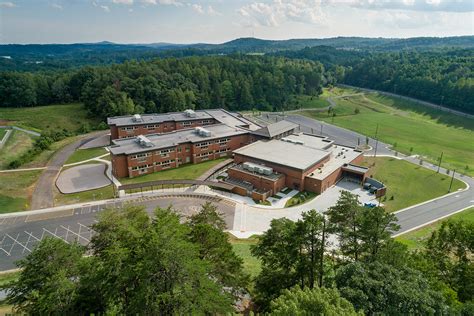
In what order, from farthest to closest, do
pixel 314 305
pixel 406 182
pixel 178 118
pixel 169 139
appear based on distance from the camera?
pixel 178 118
pixel 169 139
pixel 406 182
pixel 314 305

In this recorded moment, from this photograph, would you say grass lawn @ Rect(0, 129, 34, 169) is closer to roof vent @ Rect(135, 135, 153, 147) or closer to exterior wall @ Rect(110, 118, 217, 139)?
exterior wall @ Rect(110, 118, 217, 139)

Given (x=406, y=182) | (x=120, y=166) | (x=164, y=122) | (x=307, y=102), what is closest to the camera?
(x=120, y=166)

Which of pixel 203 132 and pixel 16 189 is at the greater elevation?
pixel 203 132

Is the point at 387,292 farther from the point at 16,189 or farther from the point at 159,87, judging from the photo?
the point at 159,87

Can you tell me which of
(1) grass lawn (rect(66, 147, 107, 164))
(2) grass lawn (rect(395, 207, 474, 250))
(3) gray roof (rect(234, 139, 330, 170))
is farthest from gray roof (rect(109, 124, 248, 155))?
(2) grass lawn (rect(395, 207, 474, 250))

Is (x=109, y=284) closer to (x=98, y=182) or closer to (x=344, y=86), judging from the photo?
(x=98, y=182)

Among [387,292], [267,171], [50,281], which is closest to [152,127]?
[267,171]

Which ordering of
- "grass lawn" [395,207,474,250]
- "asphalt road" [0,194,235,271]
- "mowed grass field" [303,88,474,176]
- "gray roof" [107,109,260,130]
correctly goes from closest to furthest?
"asphalt road" [0,194,235,271], "grass lawn" [395,207,474,250], "gray roof" [107,109,260,130], "mowed grass field" [303,88,474,176]

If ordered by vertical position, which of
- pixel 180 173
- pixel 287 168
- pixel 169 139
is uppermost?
pixel 169 139
